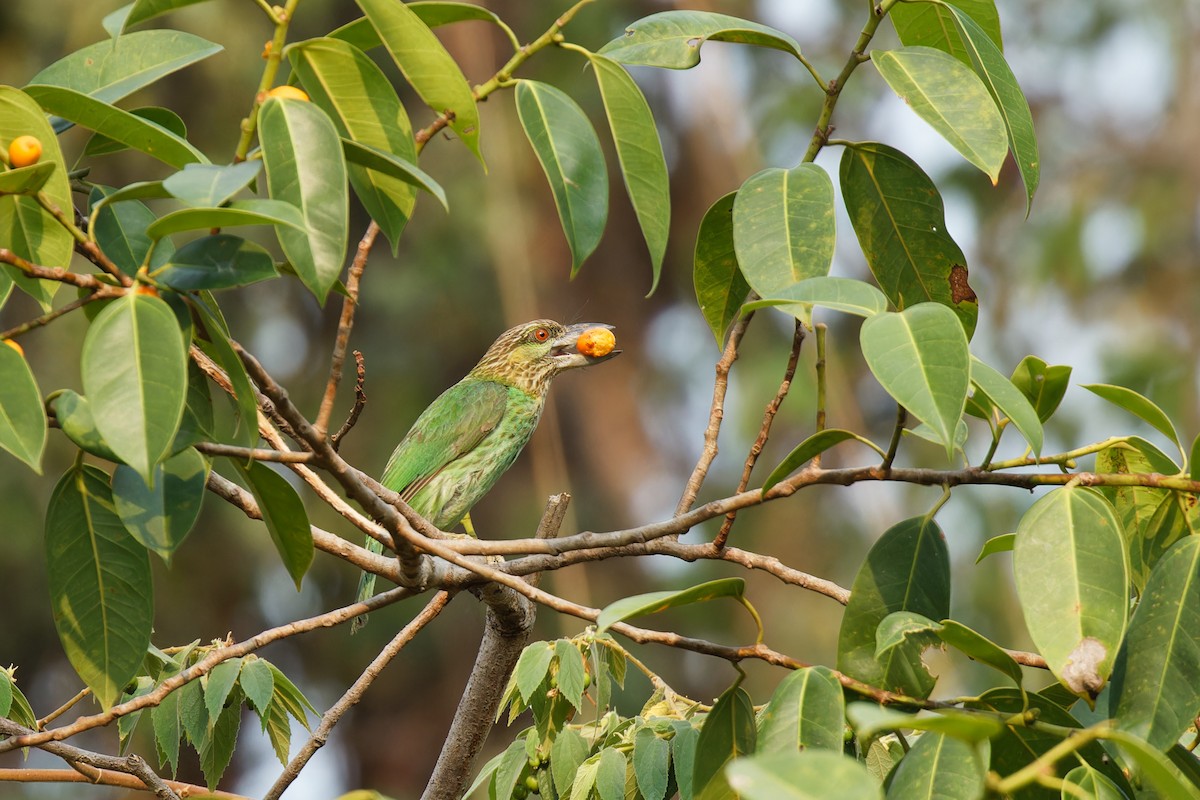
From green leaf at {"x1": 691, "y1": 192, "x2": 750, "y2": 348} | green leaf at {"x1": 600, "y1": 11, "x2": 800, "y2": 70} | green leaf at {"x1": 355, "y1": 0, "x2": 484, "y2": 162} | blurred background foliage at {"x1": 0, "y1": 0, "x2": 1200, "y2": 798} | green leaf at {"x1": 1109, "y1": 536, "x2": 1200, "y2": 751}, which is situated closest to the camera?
green leaf at {"x1": 1109, "y1": 536, "x2": 1200, "y2": 751}

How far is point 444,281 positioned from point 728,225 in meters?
8.46

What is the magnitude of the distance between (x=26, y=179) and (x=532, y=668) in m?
1.23

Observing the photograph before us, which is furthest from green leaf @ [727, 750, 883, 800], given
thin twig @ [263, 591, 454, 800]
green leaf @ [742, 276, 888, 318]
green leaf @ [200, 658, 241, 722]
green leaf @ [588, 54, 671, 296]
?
thin twig @ [263, 591, 454, 800]

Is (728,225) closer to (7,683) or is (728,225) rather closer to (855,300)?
(855,300)

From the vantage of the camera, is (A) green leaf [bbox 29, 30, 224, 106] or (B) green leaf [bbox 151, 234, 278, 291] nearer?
(B) green leaf [bbox 151, 234, 278, 291]

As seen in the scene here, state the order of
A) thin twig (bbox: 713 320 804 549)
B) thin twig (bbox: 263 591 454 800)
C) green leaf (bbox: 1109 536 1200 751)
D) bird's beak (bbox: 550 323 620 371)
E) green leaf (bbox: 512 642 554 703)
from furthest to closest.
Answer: bird's beak (bbox: 550 323 620 371) → thin twig (bbox: 263 591 454 800) → green leaf (bbox: 512 642 554 703) → thin twig (bbox: 713 320 804 549) → green leaf (bbox: 1109 536 1200 751)

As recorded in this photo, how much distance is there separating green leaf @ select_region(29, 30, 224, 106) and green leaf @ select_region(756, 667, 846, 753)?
1.11 metres

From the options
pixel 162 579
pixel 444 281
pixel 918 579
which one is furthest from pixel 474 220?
pixel 918 579

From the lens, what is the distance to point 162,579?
9.52 meters

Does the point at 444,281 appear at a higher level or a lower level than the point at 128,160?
lower

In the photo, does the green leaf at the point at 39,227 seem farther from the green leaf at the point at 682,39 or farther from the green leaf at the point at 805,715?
the green leaf at the point at 805,715

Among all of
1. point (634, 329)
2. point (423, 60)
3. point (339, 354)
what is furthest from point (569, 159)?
point (634, 329)

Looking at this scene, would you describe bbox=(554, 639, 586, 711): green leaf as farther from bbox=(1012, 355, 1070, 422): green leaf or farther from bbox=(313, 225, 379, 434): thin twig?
bbox=(1012, 355, 1070, 422): green leaf

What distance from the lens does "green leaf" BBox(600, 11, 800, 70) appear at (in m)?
1.73
